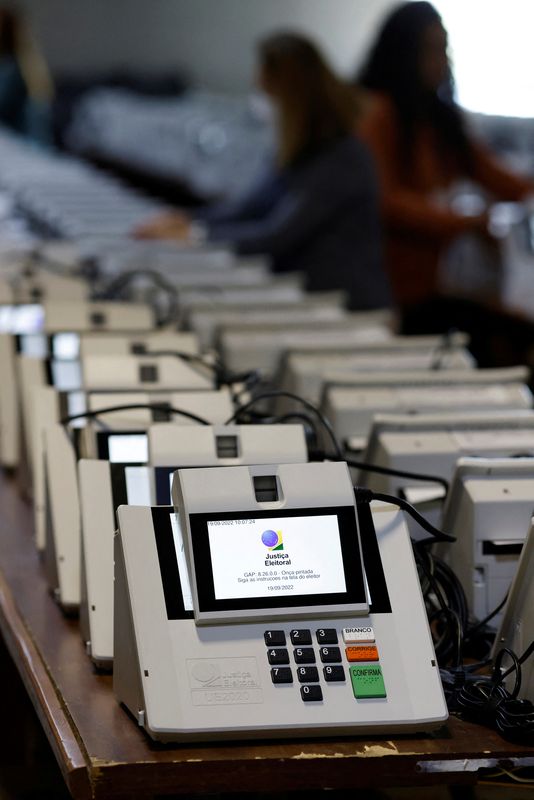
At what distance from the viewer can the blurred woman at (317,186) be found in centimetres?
395

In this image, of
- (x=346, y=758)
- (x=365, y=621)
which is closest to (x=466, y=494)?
(x=365, y=621)

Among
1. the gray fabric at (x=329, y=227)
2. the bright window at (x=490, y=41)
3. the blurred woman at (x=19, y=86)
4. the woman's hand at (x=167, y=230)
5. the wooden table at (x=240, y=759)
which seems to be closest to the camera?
the wooden table at (x=240, y=759)

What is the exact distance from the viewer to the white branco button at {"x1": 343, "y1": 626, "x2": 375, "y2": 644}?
1.41 meters

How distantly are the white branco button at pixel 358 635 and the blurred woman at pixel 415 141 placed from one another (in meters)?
3.22

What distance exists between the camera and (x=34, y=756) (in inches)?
96.7

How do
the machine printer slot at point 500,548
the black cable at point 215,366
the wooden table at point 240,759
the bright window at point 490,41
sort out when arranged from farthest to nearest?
the bright window at point 490,41 → the black cable at point 215,366 → the machine printer slot at point 500,548 → the wooden table at point 240,759

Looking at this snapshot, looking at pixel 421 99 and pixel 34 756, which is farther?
pixel 421 99

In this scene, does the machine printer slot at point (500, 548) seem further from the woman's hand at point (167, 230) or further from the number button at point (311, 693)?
the woman's hand at point (167, 230)

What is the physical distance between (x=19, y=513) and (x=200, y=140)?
570cm

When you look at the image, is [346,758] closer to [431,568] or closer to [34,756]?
[431,568]

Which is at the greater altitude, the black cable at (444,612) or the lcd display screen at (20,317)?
the lcd display screen at (20,317)

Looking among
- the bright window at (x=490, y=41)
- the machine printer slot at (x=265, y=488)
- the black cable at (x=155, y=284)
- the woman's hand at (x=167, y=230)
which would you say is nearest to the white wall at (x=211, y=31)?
the bright window at (x=490, y=41)

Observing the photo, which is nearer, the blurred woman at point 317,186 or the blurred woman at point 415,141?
the blurred woman at point 317,186

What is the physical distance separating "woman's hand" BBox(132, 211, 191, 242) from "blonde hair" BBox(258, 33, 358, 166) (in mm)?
492
